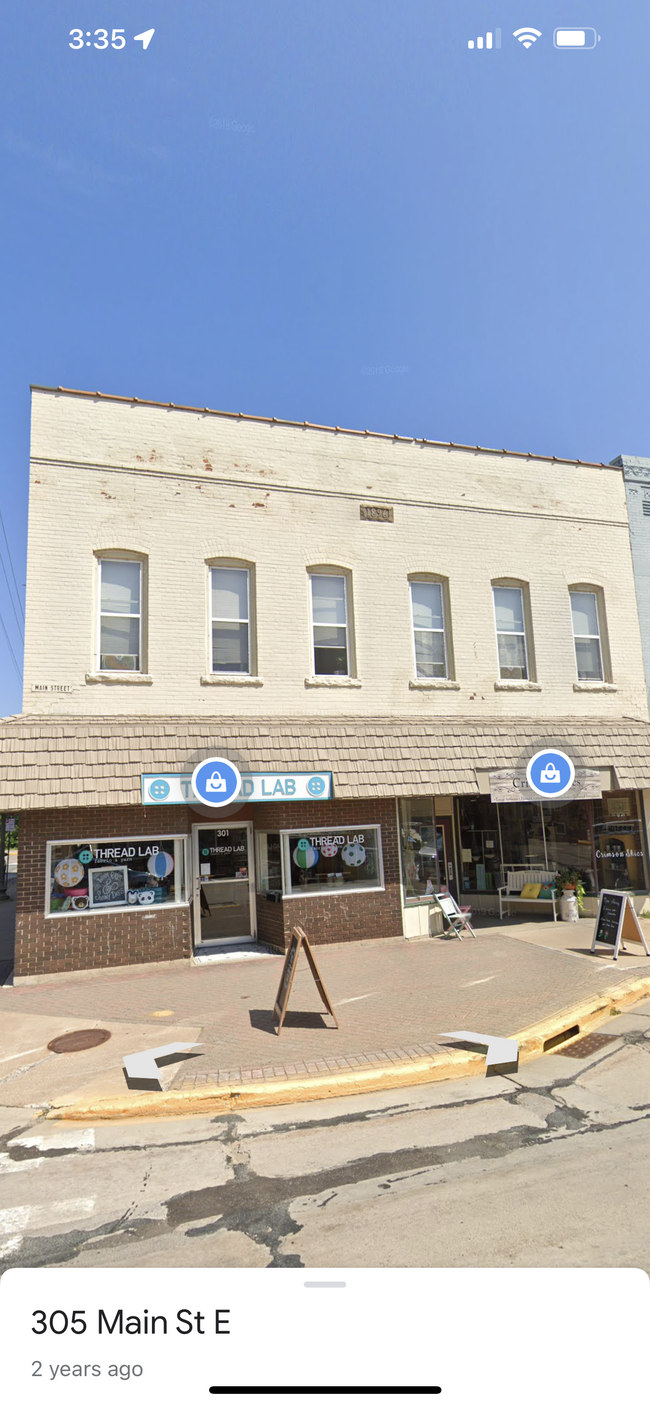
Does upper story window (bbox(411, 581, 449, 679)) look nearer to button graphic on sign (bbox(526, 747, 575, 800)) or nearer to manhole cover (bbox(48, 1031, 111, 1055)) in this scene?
button graphic on sign (bbox(526, 747, 575, 800))

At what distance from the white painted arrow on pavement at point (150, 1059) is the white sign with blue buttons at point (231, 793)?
154 inches

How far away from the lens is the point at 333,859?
1252 cm

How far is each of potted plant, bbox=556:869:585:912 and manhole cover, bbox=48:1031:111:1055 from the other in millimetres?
9323

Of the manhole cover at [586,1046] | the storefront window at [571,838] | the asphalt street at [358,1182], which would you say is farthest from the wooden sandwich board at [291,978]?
the storefront window at [571,838]

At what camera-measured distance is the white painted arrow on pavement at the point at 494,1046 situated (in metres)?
6.95

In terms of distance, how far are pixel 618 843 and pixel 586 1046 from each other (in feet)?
24.5

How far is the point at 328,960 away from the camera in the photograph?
11.4 metres

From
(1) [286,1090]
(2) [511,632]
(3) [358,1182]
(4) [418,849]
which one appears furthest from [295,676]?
(3) [358,1182]

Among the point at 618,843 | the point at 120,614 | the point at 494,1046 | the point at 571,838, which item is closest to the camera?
the point at 494,1046

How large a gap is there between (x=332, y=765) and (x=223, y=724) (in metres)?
1.84

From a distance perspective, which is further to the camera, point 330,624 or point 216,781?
point 330,624

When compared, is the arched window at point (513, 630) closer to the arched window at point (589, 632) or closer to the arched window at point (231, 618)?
the arched window at point (589, 632)

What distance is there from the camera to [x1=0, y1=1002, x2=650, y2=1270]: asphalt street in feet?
13.2
